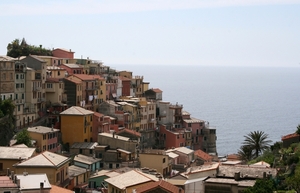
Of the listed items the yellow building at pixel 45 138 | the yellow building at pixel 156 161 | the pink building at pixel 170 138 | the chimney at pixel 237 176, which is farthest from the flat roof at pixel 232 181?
the pink building at pixel 170 138

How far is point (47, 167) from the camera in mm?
49062

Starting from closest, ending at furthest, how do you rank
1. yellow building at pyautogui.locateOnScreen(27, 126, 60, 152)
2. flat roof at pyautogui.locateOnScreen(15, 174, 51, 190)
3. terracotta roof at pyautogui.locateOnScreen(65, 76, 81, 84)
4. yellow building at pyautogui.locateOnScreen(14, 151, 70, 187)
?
flat roof at pyautogui.locateOnScreen(15, 174, 51, 190) < yellow building at pyautogui.locateOnScreen(14, 151, 70, 187) < yellow building at pyautogui.locateOnScreen(27, 126, 60, 152) < terracotta roof at pyautogui.locateOnScreen(65, 76, 81, 84)

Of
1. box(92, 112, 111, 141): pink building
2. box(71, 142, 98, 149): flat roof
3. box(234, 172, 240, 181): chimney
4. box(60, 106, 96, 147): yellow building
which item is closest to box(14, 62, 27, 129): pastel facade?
box(60, 106, 96, 147): yellow building

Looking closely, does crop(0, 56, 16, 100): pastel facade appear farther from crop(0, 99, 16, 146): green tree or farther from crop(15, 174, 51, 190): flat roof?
crop(15, 174, 51, 190): flat roof

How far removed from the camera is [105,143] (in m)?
68.9

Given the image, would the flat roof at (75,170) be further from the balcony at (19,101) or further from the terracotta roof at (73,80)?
the terracotta roof at (73,80)

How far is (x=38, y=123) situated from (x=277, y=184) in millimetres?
37164

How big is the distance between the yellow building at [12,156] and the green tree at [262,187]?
20.6 meters

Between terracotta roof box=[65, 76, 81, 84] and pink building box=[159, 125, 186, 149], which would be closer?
terracotta roof box=[65, 76, 81, 84]

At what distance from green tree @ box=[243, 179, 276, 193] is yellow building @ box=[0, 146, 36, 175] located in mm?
20601

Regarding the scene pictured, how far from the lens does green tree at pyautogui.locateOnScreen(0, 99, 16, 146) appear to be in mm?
61441

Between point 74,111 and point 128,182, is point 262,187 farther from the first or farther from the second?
point 74,111

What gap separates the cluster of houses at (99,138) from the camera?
148 ft

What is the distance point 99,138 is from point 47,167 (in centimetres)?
2058
